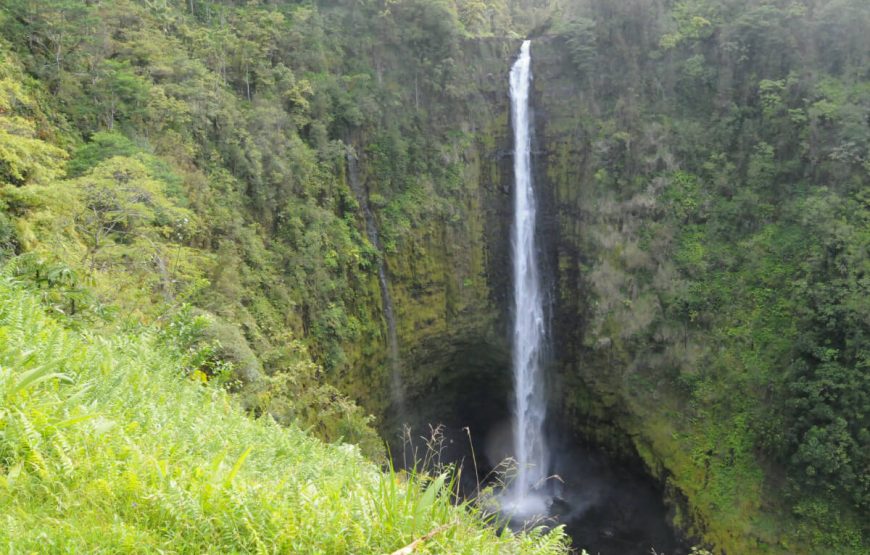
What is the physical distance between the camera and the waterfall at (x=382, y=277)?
60.4 ft

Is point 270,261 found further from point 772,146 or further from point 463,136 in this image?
point 772,146

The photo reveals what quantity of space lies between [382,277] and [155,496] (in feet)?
52.4

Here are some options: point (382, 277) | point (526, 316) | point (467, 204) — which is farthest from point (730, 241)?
point (382, 277)

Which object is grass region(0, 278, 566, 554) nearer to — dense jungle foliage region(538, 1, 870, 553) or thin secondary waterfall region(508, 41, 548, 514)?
dense jungle foliage region(538, 1, 870, 553)

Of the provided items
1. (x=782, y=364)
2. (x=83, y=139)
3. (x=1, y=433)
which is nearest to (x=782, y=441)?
(x=782, y=364)

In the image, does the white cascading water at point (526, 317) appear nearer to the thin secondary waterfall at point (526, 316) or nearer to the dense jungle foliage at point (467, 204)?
the thin secondary waterfall at point (526, 316)

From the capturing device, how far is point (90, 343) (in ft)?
17.3

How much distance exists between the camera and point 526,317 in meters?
21.0

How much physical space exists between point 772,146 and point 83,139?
61.1 ft

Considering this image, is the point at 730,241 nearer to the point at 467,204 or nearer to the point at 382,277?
Result: the point at 467,204

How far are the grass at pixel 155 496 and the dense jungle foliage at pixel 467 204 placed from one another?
145cm

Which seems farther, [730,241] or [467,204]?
[467,204]

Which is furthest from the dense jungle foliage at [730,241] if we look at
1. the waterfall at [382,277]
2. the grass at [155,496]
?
the grass at [155,496]

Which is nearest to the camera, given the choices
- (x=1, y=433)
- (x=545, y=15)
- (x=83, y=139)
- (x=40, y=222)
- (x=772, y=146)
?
(x=1, y=433)
